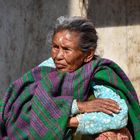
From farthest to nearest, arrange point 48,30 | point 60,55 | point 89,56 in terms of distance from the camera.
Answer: point 48,30, point 89,56, point 60,55

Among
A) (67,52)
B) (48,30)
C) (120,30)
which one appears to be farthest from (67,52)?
(120,30)

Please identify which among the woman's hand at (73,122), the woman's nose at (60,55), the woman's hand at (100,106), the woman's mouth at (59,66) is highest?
the woman's nose at (60,55)

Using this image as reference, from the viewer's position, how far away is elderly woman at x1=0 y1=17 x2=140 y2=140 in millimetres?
3102

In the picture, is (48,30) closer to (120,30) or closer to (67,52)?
(120,30)

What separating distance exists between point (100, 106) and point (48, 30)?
6.05 ft

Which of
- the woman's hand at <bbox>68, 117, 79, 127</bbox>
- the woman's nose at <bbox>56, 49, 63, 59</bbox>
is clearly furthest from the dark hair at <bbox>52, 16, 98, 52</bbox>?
the woman's hand at <bbox>68, 117, 79, 127</bbox>

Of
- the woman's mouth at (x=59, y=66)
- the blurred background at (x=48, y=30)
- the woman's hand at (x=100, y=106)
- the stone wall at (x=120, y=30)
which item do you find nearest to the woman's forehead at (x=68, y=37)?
the woman's mouth at (x=59, y=66)

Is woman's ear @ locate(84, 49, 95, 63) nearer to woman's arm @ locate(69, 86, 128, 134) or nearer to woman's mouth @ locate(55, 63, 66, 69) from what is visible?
woman's mouth @ locate(55, 63, 66, 69)

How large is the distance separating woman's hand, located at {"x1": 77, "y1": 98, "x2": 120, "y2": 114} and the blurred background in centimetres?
160

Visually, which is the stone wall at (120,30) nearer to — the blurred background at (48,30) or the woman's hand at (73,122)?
the blurred background at (48,30)

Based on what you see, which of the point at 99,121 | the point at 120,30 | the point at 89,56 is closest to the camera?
the point at 99,121

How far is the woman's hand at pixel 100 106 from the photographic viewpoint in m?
3.10

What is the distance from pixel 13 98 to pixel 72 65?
420 millimetres

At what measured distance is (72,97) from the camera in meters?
3.15
